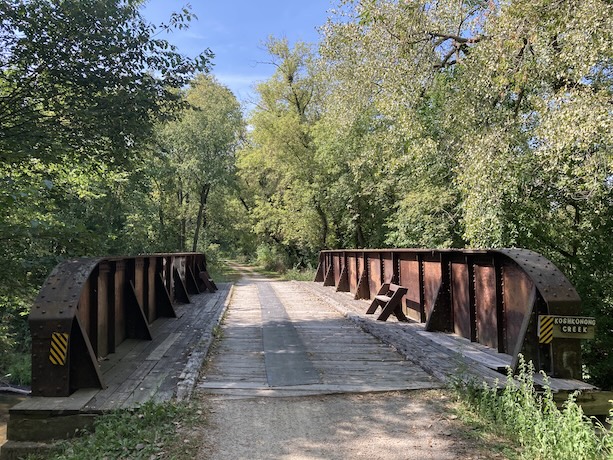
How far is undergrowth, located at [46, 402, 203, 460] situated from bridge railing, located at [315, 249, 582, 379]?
3.51 m

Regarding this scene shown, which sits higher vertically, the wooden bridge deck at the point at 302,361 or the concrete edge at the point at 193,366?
the concrete edge at the point at 193,366

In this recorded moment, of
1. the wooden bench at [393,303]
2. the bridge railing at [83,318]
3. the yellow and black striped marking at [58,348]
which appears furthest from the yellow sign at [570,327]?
the yellow and black striped marking at [58,348]

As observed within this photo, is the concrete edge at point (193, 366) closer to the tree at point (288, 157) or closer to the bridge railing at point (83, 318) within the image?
the bridge railing at point (83, 318)

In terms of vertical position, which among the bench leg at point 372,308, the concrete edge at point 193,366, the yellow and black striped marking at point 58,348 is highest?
the yellow and black striped marking at point 58,348

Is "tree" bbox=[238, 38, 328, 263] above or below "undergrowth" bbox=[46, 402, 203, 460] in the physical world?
above

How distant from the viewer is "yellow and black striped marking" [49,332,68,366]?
14.1ft

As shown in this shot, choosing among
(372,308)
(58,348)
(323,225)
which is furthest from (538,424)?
(323,225)

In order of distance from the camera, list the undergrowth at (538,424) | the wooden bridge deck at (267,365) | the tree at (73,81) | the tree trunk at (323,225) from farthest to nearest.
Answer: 1. the tree trunk at (323,225)
2. the tree at (73,81)
3. the wooden bridge deck at (267,365)
4. the undergrowth at (538,424)

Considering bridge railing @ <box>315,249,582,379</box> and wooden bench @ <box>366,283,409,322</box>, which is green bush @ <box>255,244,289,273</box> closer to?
bridge railing @ <box>315,249,582,379</box>

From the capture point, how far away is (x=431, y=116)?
14.1 m

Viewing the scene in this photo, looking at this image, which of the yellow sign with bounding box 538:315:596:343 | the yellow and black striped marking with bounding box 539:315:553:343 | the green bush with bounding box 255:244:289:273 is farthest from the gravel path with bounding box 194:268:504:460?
the green bush with bounding box 255:244:289:273

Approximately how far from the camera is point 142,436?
12.2 feet

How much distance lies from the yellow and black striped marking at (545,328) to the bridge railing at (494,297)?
0.02m

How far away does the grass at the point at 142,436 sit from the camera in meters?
3.53
